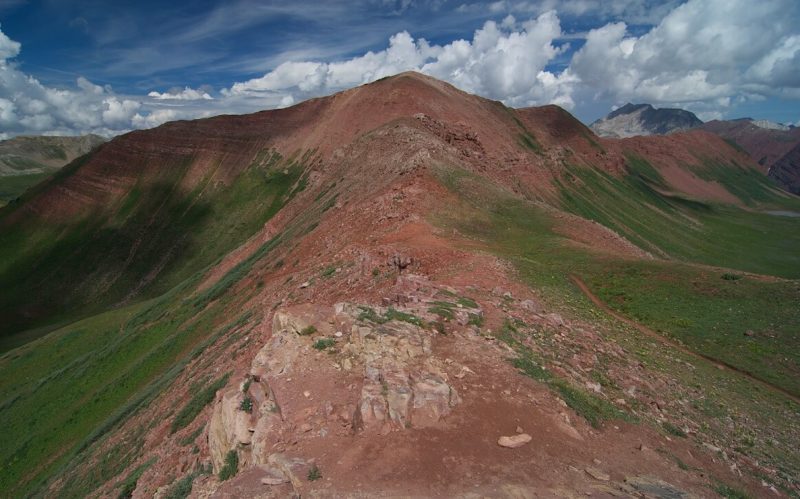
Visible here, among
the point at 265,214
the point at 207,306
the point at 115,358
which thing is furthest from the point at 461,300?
the point at 265,214

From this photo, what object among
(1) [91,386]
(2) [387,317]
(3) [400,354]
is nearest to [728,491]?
(3) [400,354]

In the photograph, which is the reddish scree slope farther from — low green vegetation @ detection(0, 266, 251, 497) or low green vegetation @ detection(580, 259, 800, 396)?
low green vegetation @ detection(0, 266, 251, 497)

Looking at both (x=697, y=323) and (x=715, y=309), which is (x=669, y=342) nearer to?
(x=697, y=323)

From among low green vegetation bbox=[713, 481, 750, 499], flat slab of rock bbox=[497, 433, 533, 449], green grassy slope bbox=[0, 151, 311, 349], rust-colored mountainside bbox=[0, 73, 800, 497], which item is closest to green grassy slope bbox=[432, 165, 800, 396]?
rust-colored mountainside bbox=[0, 73, 800, 497]

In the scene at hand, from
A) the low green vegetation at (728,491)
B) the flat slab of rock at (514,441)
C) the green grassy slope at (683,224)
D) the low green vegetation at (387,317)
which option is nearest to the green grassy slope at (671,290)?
the low green vegetation at (387,317)

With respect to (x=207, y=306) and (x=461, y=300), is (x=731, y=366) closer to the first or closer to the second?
(x=461, y=300)

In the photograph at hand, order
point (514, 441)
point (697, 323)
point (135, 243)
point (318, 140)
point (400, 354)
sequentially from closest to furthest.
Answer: point (514, 441)
point (400, 354)
point (697, 323)
point (135, 243)
point (318, 140)

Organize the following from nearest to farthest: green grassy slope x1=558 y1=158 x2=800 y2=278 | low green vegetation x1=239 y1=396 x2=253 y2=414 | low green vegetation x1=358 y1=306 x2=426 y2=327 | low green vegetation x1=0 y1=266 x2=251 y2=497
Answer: low green vegetation x1=239 y1=396 x2=253 y2=414, low green vegetation x1=358 y1=306 x2=426 y2=327, low green vegetation x1=0 y1=266 x2=251 y2=497, green grassy slope x1=558 y1=158 x2=800 y2=278
